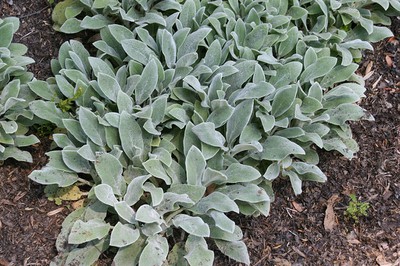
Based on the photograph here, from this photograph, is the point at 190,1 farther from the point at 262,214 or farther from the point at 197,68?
the point at 262,214

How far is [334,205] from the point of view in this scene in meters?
4.12

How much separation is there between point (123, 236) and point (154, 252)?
0.69ft

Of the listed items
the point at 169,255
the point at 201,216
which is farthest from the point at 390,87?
the point at 169,255

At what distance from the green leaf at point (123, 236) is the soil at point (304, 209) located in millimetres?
383

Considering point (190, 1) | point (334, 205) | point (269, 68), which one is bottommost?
point (334, 205)

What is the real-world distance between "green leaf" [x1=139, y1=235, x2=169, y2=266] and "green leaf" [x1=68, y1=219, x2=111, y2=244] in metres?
0.28

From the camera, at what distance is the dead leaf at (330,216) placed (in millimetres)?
4023

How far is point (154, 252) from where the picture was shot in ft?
10.9

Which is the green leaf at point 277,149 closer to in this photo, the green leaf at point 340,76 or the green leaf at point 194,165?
the green leaf at point 194,165

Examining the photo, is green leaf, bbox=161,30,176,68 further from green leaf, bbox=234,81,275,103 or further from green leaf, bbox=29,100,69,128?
green leaf, bbox=29,100,69,128

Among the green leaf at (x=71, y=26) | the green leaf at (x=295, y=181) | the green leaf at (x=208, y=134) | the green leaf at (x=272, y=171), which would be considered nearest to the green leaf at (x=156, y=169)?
the green leaf at (x=208, y=134)

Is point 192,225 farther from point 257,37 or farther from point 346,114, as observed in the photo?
point 257,37

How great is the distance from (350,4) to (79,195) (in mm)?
2885

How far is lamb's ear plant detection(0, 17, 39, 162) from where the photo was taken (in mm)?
3811
